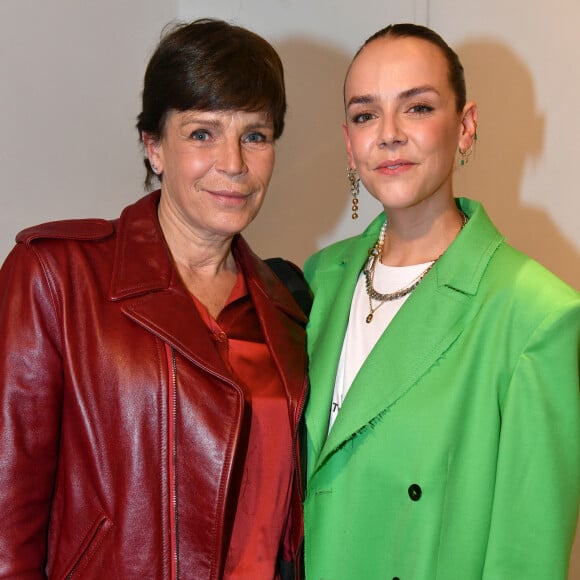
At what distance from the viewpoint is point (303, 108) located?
2.73 m

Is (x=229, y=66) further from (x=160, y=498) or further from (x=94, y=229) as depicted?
(x=160, y=498)

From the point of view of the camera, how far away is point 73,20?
2.33 metres

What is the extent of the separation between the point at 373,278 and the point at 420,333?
28 centimetres


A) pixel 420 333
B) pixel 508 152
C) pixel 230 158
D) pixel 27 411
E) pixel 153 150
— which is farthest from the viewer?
pixel 508 152

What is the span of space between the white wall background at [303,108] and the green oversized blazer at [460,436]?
2.04 ft

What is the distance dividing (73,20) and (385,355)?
1475mm

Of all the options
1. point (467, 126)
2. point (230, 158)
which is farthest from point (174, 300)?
point (467, 126)

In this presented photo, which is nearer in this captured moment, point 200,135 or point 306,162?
point 200,135

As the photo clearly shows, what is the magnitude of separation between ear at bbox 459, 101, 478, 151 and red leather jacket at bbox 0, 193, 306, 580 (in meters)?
0.66

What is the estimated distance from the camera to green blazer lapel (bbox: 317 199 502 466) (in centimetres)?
146

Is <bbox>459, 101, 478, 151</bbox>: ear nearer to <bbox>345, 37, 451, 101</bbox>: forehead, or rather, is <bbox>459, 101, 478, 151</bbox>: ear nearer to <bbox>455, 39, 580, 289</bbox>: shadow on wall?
<bbox>345, 37, 451, 101</bbox>: forehead

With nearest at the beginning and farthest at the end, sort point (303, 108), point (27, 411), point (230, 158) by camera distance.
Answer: point (27, 411) → point (230, 158) → point (303, 108)

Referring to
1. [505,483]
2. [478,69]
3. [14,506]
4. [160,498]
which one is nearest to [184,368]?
[160,498]

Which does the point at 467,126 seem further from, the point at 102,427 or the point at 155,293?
the point at 102,427
